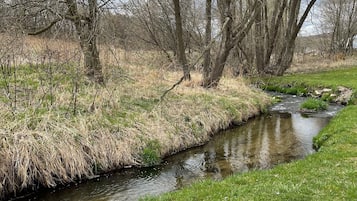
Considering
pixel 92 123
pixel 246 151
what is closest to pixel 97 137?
pixel 92 123

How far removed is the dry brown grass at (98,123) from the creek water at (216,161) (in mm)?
544

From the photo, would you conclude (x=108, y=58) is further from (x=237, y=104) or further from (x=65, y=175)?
(x=65, y=175)

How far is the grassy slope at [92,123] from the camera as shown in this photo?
10992mm

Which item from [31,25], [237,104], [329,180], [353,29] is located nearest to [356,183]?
[329,180]

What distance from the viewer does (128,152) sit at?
13.1 m

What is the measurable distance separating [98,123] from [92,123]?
233 millimetres

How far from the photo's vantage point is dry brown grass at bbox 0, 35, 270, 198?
432 inches

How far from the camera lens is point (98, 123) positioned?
13.7 meters

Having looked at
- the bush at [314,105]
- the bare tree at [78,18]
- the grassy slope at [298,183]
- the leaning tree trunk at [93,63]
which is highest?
the bare tree at [78,18]

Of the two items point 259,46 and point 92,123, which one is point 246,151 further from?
point 259,46

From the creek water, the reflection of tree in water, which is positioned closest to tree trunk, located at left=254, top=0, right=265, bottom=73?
the creek water

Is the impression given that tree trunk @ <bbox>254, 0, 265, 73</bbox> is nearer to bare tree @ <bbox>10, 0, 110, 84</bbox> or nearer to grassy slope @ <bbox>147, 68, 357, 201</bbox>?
bare tree @ <bbox>10, 0, 110, 84</bbox>

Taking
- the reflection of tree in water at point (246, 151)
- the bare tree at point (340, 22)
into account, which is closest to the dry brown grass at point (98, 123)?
the reflection of tree in water at point (246, 151)

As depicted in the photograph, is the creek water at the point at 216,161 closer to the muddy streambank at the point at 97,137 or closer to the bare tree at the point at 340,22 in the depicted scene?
the muddy streambank at the point at 97,137
